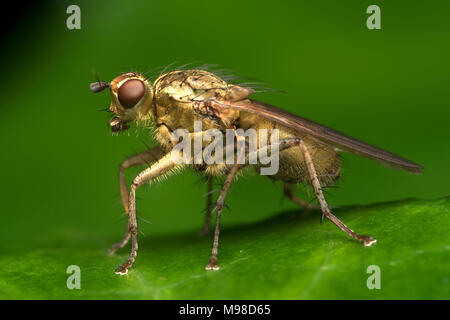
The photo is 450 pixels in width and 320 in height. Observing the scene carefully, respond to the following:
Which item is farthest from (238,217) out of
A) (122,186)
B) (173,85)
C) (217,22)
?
(217,22)

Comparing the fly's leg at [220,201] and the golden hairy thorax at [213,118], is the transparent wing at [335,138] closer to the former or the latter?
the golden hairy thorax at [213,118]

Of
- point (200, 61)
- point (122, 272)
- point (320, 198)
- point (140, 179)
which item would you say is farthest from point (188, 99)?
point (200, 61)

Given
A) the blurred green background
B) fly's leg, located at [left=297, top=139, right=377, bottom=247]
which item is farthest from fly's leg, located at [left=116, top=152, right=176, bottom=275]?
the blurred green background

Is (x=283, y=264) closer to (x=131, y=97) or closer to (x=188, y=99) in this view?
(x=188, y=99)

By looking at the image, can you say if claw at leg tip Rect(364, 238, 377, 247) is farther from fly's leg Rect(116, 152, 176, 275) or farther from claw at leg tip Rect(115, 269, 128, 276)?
fly's leg Rect(116, 152, 176, 275)

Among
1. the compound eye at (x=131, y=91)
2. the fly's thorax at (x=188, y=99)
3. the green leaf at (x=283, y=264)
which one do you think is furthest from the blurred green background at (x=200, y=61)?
the green leaf at (x=283, y=264)

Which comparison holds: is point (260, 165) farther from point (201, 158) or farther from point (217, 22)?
point (217, 22)
